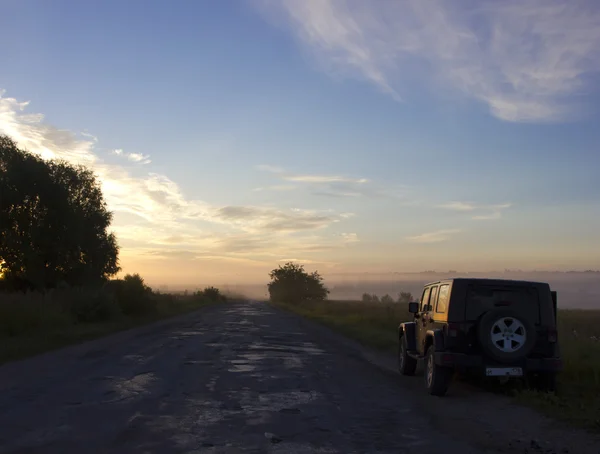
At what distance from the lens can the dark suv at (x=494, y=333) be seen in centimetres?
1057

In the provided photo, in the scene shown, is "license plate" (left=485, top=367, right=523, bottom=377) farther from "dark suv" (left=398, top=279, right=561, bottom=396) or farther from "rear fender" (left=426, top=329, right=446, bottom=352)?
"rear fender" (left=426, top=329, right=446, bottom=352)

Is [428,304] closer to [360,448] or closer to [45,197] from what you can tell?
[360,448]

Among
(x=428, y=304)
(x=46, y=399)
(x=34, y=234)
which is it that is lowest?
(x=46, y=399)

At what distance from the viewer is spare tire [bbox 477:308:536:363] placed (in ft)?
34.6

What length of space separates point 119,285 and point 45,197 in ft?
25.7

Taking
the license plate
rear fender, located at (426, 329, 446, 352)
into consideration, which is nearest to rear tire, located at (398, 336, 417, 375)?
rear fender, located at (426, 329, 446, 352)

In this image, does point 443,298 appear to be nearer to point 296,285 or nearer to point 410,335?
point 410,335

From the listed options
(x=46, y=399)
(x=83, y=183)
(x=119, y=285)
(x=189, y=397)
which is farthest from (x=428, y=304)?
(x=83, y=183)

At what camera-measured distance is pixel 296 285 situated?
402 ft

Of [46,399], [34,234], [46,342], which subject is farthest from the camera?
[34,234]

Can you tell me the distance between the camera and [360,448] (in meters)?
6.94

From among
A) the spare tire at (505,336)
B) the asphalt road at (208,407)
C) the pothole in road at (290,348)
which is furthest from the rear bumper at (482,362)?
the pothole in road at (290,348)

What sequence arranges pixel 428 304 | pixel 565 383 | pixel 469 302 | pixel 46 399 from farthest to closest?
pixel 428 304 < pixel 565 383 < pixel 469 302 < pixel 46 399

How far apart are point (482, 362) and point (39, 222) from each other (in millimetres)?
Result: 35583
